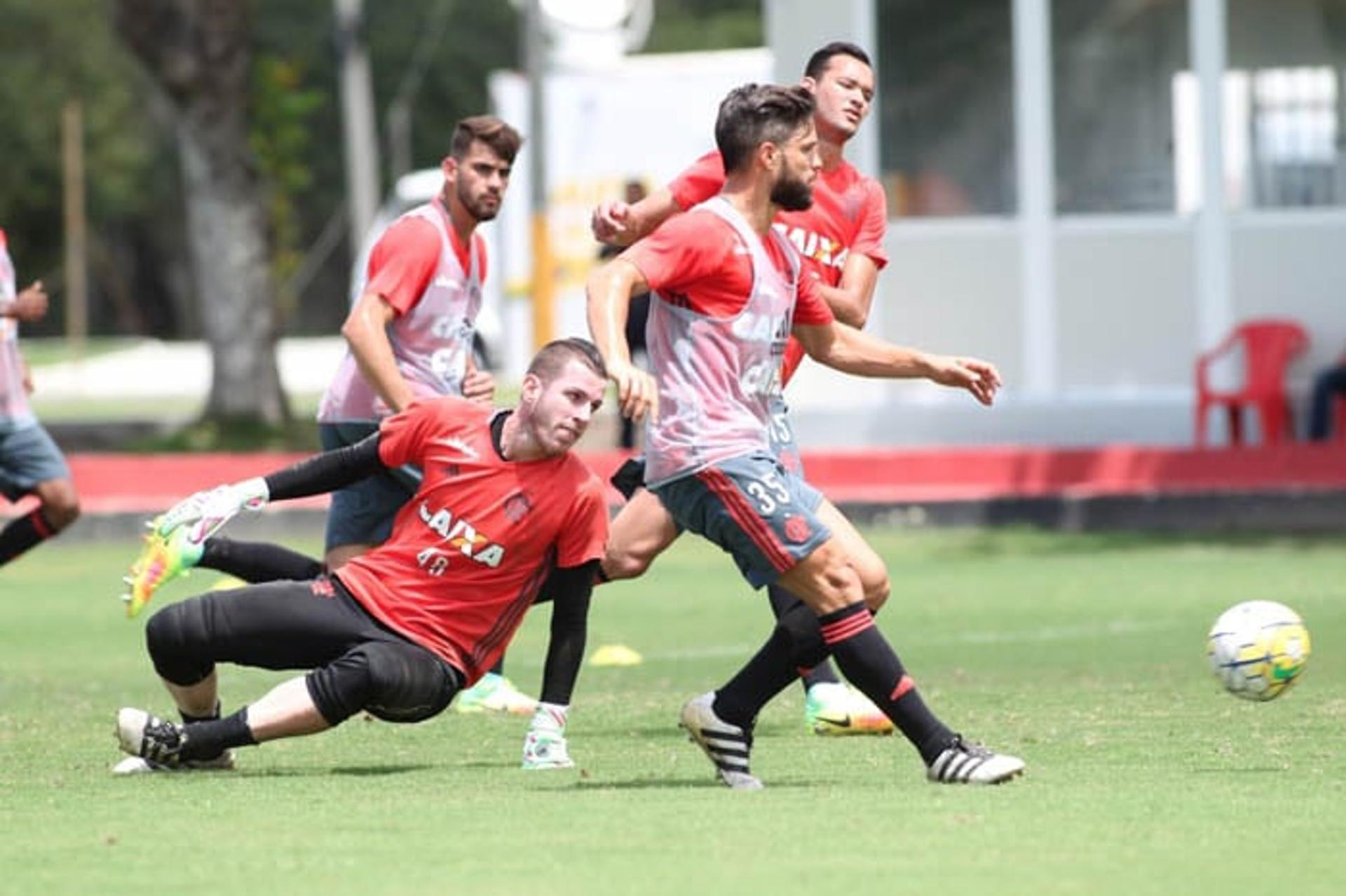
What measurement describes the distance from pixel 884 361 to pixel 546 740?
1.57m

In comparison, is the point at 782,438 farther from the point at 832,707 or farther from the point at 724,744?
the point at 832,707

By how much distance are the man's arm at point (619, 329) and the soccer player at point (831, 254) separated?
1.73 m

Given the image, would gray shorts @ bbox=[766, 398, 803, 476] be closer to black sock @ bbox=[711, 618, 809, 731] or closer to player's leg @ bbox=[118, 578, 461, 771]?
black sock @ bbox=[711, 618, 809, 731]

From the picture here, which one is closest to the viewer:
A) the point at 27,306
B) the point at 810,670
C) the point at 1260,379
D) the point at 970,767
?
the point at 970,767

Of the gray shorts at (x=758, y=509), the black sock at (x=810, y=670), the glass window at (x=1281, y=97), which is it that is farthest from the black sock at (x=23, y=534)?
the glass window at (x=1281, y=97)

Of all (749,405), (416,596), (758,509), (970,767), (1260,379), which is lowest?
(1260,379)

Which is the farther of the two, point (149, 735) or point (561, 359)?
point (149, 735)

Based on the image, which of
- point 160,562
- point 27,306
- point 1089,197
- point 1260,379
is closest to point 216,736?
point 160,562

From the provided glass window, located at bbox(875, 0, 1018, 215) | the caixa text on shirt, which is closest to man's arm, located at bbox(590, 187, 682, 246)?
the caixa text on shirt

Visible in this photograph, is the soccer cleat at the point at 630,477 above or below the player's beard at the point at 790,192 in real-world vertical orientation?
below

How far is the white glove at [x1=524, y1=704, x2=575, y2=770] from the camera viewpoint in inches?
345

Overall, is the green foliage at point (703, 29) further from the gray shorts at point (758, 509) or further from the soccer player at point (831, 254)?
the gray shorts at point (758, 509)

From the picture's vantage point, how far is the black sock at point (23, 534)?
14094 millimetres

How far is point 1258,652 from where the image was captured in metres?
9.26
